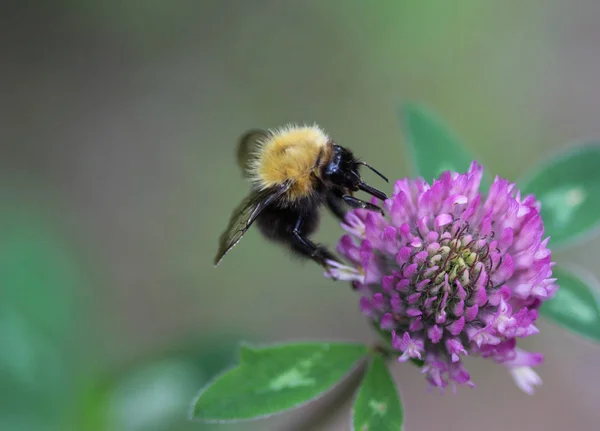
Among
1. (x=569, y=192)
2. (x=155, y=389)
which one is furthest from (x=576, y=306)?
(x=155, y=389)

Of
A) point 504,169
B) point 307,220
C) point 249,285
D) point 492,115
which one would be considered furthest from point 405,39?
point 307,220

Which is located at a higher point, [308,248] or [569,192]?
[569,192]

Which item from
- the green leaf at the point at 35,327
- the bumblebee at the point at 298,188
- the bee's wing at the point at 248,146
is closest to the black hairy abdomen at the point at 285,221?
the bumblebee at the point at 298,188

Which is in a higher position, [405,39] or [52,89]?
[405,39]

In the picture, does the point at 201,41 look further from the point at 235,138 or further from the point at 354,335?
the point at 354,335

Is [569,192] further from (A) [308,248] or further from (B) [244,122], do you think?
(B) [244,122]
